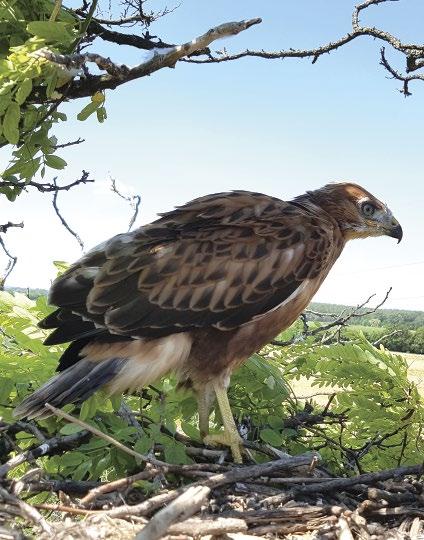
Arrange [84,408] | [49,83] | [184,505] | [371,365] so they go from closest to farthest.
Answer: [184,505] < [49,83] < [84,408] < [371,365]

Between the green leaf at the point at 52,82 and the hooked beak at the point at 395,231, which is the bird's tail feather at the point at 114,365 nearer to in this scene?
the green leaf at the point at 52,82

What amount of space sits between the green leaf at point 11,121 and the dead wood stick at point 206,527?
1925 millimetres

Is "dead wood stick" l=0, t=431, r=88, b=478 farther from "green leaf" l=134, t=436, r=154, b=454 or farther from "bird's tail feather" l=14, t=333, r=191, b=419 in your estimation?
"green leaf" l=134, t=436, r=154, b=454

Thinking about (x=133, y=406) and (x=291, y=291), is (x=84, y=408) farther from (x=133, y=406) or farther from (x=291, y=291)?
(x=291, y=291)

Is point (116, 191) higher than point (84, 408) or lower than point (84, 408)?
higher

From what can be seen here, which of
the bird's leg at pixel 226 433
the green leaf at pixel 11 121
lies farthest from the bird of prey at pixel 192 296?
the green leaf at pixel 11 121

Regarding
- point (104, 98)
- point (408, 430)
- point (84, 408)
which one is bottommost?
point (408, 430)

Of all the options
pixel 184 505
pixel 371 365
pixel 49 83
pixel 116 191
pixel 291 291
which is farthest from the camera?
pixel 116 191

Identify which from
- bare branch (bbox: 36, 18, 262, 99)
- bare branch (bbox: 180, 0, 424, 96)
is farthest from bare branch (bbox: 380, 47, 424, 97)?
bare branch (bbox: 36, 18, 262, 99)

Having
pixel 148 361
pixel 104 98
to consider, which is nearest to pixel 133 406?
pixel 148 361

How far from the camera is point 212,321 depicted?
411cm

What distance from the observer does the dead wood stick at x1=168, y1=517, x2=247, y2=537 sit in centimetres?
241

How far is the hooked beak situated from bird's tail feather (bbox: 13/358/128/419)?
8.25 ft

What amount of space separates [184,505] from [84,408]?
65.3 inches
